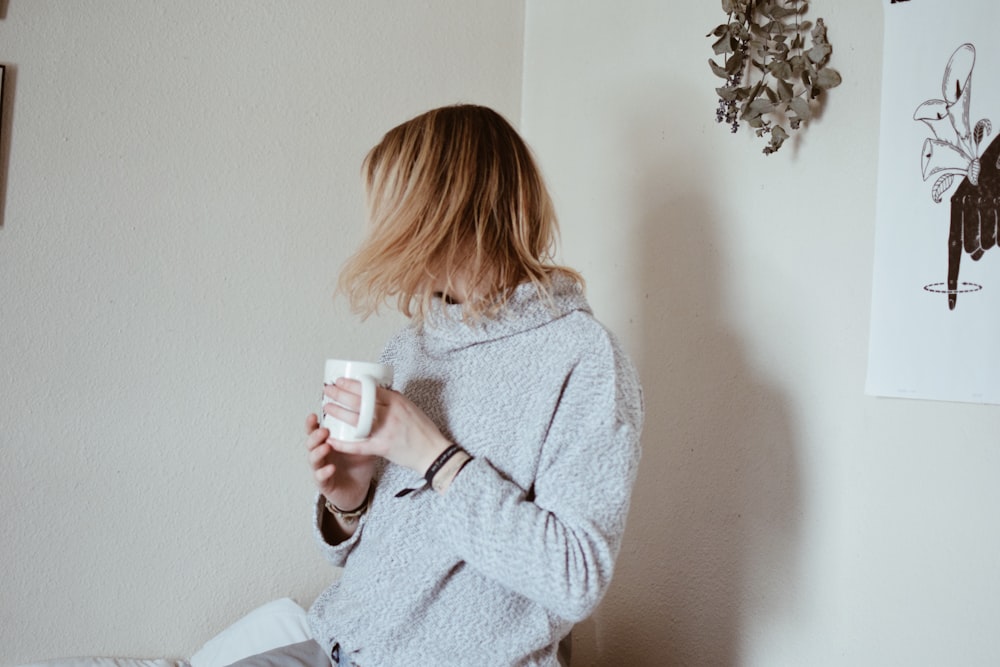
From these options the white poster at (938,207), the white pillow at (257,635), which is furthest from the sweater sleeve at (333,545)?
the white poster at (938,207)

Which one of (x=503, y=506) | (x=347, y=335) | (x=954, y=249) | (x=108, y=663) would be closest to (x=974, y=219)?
(x=954, y=249)

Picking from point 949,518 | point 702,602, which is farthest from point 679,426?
point 949,518

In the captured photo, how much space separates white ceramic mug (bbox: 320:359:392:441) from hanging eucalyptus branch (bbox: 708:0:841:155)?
0.66 meters

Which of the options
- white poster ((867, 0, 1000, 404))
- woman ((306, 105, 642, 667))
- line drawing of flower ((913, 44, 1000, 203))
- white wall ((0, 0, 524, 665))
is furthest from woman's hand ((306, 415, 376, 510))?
line drawing of flower ((913, 44, 1000, 203))

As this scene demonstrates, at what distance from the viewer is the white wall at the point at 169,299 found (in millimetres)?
1234

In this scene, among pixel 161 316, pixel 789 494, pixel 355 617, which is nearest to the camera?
pixel 355 617

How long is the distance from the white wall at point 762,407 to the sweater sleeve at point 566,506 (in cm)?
42

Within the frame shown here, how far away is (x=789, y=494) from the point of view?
3.65 feet

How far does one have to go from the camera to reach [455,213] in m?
0.84

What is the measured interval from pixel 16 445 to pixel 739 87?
1224 millimetres

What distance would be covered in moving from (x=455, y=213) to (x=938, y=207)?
60 cm

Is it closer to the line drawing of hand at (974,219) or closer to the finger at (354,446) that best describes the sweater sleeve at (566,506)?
the finger at (354,446)

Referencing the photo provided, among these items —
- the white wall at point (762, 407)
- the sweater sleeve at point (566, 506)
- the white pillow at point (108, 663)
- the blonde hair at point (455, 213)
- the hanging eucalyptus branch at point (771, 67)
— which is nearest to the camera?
the sweater sleeve at point (566, 506)

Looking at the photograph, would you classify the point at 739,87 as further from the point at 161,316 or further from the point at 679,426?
the point at 161,316
